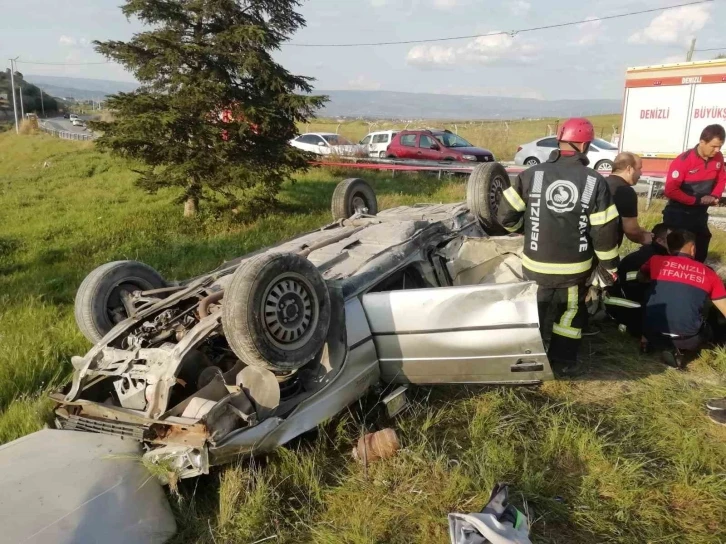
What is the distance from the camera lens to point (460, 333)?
296 centimetres

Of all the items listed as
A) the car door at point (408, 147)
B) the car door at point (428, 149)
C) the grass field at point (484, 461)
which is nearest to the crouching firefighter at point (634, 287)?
the grass field at point (484, 461)

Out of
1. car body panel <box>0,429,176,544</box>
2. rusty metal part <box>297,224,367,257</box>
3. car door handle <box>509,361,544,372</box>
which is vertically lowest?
car body panel <box>0,429,176,544</box>

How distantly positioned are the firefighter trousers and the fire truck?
9068 mm

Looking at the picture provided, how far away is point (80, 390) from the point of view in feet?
9.52

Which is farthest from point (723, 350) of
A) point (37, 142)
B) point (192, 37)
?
point (37, 142)

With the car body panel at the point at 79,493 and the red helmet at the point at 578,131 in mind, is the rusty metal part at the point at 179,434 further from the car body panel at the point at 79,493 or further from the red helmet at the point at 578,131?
the red helmet at the point at 578,131

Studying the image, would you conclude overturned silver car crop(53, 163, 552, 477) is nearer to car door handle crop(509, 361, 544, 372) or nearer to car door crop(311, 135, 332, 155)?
car door handle crop(509, 361, 544, 372)

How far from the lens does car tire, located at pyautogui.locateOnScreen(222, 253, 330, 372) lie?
254 centimetres

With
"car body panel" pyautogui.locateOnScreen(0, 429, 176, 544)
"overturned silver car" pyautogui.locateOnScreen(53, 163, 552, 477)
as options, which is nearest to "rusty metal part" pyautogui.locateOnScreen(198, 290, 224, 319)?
"overturned silver car" pyautogui.locateOnScreen(53, 163, 552, 477)

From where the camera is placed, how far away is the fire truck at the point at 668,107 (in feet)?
34.8

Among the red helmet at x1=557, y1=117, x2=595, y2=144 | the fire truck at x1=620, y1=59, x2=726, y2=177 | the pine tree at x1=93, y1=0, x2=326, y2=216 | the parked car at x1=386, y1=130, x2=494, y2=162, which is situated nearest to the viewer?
the red helmet at x1=557, y1=117, x2=595, y2=144

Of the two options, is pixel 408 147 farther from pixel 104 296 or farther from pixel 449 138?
pixel 104 296

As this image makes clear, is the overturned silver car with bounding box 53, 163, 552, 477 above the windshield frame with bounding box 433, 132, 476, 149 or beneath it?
beneath

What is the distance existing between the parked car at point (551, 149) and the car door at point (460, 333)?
13.0 meters
